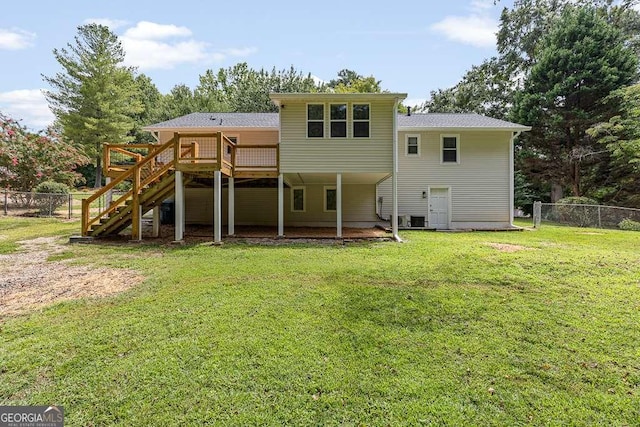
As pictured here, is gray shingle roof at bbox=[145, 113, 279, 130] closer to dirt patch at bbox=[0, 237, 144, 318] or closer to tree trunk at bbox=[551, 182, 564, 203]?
dirt patch at bbox=[0, 237, 144, 318]

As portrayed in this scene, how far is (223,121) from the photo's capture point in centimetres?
1448

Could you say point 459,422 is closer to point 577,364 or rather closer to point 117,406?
point 577,364

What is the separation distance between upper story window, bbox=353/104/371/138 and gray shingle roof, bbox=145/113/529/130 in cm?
356

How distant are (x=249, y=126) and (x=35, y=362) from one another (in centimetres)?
1158

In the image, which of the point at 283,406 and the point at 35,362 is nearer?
the point at 283,406

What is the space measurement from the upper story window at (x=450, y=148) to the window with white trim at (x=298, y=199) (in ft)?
21.1

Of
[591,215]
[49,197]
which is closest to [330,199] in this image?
[49,197]

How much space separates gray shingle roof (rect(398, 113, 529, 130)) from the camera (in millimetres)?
13758

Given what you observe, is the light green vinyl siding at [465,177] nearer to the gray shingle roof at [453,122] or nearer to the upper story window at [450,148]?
the upper story window at [450,148]

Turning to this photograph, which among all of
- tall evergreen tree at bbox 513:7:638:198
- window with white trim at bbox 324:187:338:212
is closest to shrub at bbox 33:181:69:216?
window with white trim at bbox 324:187:338:212

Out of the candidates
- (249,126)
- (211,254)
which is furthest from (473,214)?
(211,254)

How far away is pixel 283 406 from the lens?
2.62m

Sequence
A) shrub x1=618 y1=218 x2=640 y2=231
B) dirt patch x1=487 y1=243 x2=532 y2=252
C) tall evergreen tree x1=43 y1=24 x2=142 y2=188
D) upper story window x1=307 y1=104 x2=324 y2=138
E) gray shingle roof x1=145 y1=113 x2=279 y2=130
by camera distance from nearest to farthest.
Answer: dirt patch x1=487 y1=243 x2=532 y2=252
upper story window x1=307 y1=104 x2=324 y2=138
gray shingle roof x1=145 y1=113 x2=279 y2=130
shrub x1=618 y1=218 x2=640 y2=231
tall evergreen tree x1=43 y1=24 x2=142 y2=188

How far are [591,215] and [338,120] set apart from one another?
45.3ft
